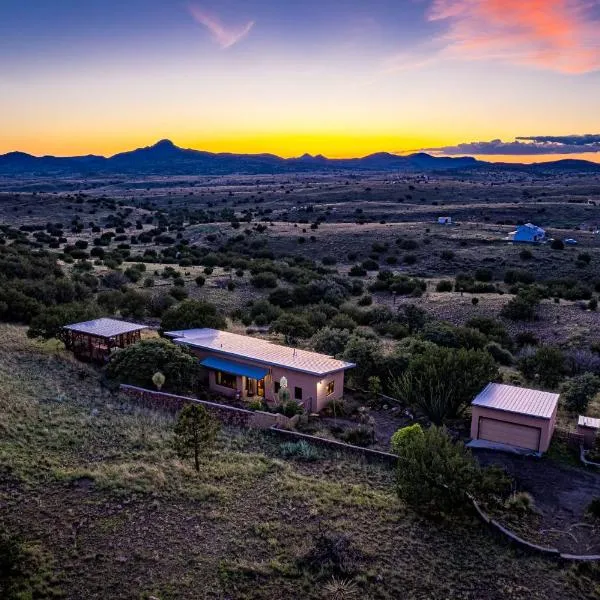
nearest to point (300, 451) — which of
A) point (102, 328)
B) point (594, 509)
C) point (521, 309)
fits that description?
point (594, 509)

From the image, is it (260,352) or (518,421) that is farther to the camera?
(260,352)

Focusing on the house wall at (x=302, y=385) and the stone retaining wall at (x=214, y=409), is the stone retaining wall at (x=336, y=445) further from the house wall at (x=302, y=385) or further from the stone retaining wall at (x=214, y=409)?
the house wall at (x=302, y=385)

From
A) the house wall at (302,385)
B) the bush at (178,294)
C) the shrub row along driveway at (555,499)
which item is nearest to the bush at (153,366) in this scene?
Result: the house wall at (302,385)

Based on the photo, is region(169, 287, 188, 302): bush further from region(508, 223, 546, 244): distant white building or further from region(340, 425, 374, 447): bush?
region(508, 223, 546, 244): distant white building

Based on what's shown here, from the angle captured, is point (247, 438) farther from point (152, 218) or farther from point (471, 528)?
point (152, 218)

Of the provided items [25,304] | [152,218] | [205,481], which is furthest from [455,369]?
[152,218]

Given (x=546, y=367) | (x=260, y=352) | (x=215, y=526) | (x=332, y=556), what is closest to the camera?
(x=332, y=556)

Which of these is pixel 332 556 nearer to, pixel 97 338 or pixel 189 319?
pixel 97 338
